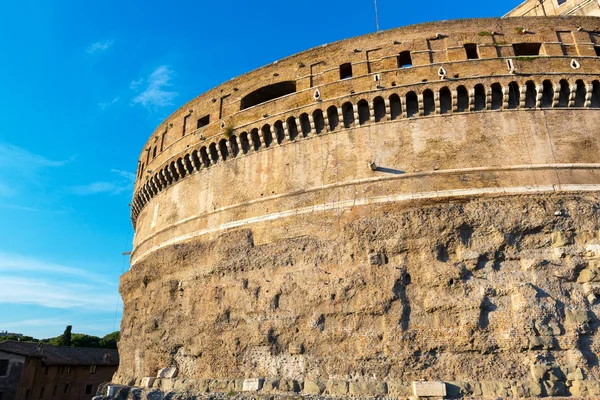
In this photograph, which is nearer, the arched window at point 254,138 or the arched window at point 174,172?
the arched window at point 254,138

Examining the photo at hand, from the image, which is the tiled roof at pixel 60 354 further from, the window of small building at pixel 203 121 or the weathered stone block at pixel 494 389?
the weathered stone block at pixel 494 389

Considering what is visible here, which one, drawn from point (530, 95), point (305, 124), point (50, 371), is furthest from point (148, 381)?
point (50, 371)

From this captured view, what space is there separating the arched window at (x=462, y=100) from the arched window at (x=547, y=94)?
151 centimetres

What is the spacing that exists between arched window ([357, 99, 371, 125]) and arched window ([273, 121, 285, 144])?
1.82m

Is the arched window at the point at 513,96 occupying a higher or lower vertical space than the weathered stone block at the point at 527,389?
higher

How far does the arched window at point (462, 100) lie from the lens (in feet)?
27.6

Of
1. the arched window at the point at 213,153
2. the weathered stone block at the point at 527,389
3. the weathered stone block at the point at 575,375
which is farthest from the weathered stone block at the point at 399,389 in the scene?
the arched window at the point at 213,153

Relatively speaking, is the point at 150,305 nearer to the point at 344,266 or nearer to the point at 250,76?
the point at 344,266

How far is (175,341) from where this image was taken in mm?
8727

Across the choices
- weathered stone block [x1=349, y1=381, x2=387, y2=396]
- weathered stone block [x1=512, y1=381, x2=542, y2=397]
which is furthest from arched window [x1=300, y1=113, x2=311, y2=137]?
weathered stone block [x1=512, y1=381, x2=542, y2=397]

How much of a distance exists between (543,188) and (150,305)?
356 inches

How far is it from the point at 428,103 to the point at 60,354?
21.6m

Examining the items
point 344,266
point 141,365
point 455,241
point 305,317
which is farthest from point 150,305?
point 455,241

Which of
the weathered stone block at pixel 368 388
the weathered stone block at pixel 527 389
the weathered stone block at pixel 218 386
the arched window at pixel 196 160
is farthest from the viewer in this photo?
the arched window at pixel 196 160
